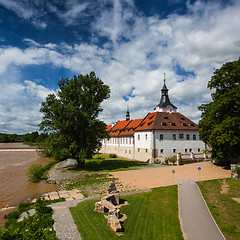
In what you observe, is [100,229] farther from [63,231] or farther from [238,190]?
[238,190]

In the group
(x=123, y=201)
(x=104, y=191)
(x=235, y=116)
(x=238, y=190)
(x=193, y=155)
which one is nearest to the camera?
(x=123, y=201)

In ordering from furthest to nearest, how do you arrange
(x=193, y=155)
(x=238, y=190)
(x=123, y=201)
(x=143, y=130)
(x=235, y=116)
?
(x=143, y=130), (x=193, y=155), (x=235, y=116), (x=238, y=190), (x=123, y=201)

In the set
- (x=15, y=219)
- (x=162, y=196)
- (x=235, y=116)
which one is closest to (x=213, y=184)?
(x=162, y=196)

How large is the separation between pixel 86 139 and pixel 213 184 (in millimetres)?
17500

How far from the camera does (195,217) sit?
10953 millimetres

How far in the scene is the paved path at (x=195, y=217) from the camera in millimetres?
9016

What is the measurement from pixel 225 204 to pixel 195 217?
3586 millimetres

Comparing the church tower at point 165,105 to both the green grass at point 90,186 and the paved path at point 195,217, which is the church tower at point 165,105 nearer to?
the green grass at point 90,186

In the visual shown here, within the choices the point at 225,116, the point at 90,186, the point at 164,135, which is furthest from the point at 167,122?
the point at 90,186

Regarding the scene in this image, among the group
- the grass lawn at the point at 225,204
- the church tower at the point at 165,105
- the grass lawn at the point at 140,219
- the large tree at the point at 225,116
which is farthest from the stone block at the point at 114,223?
the church tower at the point at 165,105

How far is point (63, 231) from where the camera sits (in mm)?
9102

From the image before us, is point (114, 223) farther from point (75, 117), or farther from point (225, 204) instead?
point (75, 117)

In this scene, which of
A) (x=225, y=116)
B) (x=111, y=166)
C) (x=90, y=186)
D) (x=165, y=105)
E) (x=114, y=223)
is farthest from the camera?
(x=165, y=105)

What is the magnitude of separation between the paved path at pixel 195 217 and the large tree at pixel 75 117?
15.7 meters
